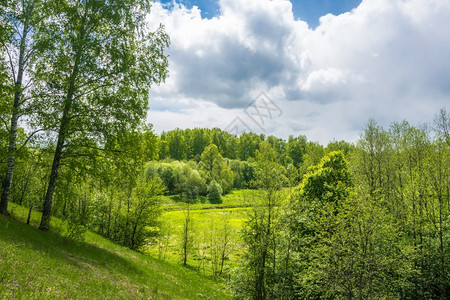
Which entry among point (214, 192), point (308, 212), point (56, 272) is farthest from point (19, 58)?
point (214, 192)

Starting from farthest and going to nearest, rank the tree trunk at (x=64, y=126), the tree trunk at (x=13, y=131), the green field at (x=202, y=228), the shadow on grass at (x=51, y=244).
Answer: the green field at (x=202, y=228) → the tree trunk at (x=13, y=131) → the tree trunk at (x=64, y=126) → the shadow on grass at (x=51, y=244)

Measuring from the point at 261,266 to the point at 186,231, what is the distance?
2045 centimetres

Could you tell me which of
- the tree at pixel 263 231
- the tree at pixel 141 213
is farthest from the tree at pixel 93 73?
the tree at pixel 141 213

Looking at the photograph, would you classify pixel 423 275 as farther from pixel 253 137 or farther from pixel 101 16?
pixel 253 137

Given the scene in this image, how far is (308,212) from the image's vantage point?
20984 mm

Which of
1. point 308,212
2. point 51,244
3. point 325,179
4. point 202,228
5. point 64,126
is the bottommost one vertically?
point 202,228

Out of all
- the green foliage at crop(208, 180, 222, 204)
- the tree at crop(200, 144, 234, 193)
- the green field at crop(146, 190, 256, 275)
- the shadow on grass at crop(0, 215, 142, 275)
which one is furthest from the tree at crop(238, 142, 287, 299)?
the tree at crop(200, 144, 234, 193)

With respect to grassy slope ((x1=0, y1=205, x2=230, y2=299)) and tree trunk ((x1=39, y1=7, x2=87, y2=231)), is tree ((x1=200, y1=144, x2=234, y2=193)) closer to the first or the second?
tree trunk ((x1=39, y1=7, x2=87, y2=231))

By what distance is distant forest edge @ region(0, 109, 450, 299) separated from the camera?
51.3ft

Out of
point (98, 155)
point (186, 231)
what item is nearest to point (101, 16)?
point (98, 155)

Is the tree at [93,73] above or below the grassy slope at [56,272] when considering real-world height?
above

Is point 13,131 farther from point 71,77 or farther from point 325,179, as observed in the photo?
point 325,179

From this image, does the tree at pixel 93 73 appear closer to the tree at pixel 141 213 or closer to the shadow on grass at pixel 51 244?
the shadow on grass at pixel 51 244

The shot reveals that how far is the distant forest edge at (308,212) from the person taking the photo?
15633mm
